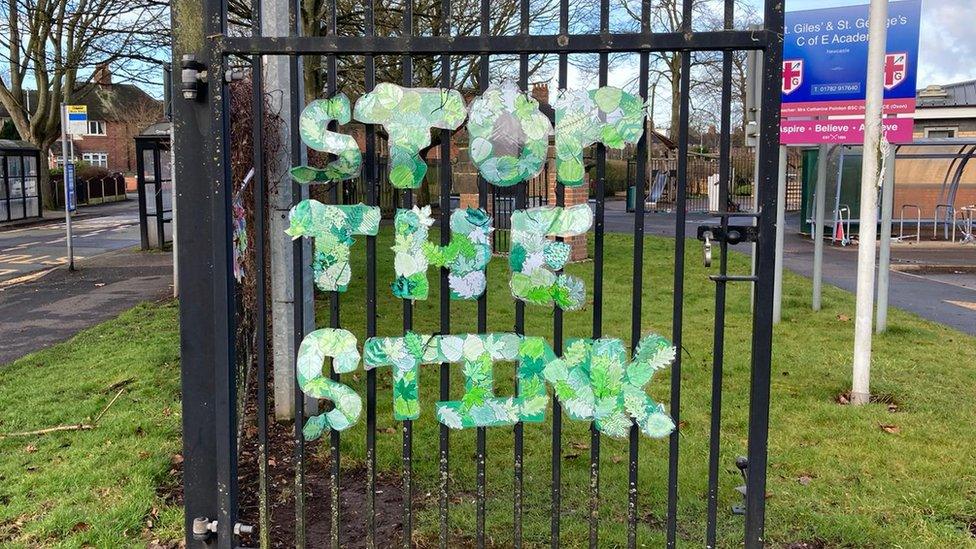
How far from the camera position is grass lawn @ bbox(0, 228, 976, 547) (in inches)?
141

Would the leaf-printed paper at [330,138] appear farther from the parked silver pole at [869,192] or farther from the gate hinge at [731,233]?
the parked silver pole at [869,192]

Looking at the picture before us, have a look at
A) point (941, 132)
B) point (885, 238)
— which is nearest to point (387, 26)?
point (885, 238)

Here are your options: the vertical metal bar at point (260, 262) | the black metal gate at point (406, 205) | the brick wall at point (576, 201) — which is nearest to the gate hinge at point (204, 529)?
the black metal gate at point (406, 205)

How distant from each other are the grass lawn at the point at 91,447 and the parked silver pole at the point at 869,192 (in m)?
4.39

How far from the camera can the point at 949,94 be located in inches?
1180

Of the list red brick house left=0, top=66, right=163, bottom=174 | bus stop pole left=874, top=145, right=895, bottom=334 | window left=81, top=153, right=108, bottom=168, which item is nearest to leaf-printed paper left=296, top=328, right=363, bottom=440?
bus stop pole left=874, top=145, right=895, bottom=334

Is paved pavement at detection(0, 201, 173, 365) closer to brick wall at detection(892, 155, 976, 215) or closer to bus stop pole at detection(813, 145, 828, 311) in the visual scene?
bus stop pole at detection(813, 145, 828, 311)

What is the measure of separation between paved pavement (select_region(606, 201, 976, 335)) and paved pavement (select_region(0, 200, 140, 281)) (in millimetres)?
11383

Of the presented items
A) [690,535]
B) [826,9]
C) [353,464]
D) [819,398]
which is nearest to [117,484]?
[353,464]

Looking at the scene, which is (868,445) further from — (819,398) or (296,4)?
(296,4)

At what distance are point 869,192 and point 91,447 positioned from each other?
5207mm

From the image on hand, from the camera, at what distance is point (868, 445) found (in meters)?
4.62

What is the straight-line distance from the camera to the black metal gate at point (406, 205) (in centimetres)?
260

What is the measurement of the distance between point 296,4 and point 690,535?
10.7 ft
